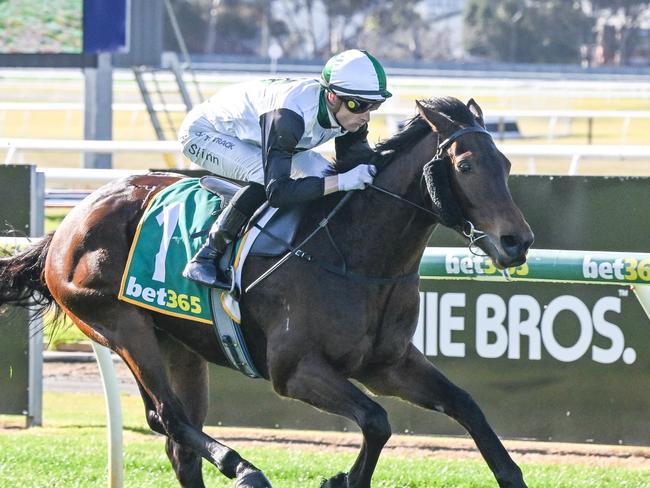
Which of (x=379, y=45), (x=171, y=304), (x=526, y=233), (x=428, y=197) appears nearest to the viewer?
(x=526, y=233)

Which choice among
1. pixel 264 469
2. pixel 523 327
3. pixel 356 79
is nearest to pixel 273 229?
pixel 356 79

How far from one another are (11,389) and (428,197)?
3304 millimetres

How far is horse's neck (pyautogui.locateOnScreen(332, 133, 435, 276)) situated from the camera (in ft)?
13.9

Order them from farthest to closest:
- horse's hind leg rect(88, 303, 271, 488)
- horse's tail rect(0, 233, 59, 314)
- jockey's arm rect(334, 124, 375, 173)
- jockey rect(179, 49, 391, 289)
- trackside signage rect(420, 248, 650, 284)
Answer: horse's tail rect(0, 233, 59, 314) → trackside signage rect(420, 248, 650, 284) → horse's hind leg rect(88, 303, 271, 488) → jockey's arm rect(334, 124, 375, 173) → jockey rect(179, 49, 391, 289)

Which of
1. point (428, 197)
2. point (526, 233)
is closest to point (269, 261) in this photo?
point (428, 197)

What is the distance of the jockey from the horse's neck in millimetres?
91

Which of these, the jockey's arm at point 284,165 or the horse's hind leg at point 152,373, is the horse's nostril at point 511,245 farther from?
the horse's hind leg at point 152,373

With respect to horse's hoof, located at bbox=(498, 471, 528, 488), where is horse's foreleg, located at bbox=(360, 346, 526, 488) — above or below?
above

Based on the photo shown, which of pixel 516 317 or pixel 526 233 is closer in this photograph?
pixel 526 233

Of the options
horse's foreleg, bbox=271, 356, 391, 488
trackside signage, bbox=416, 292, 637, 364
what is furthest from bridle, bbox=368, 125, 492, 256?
trackside signage, bbox=416, 292, 637, 364

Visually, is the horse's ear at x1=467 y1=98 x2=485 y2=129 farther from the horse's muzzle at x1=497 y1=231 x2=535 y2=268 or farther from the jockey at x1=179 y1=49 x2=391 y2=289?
the horse's muzzle at x1=497 y1=231 x2=535 y2=268

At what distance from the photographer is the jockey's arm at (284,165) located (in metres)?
4.17

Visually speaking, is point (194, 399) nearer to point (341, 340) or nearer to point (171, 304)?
point (171, 304)

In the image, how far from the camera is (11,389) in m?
6.58
